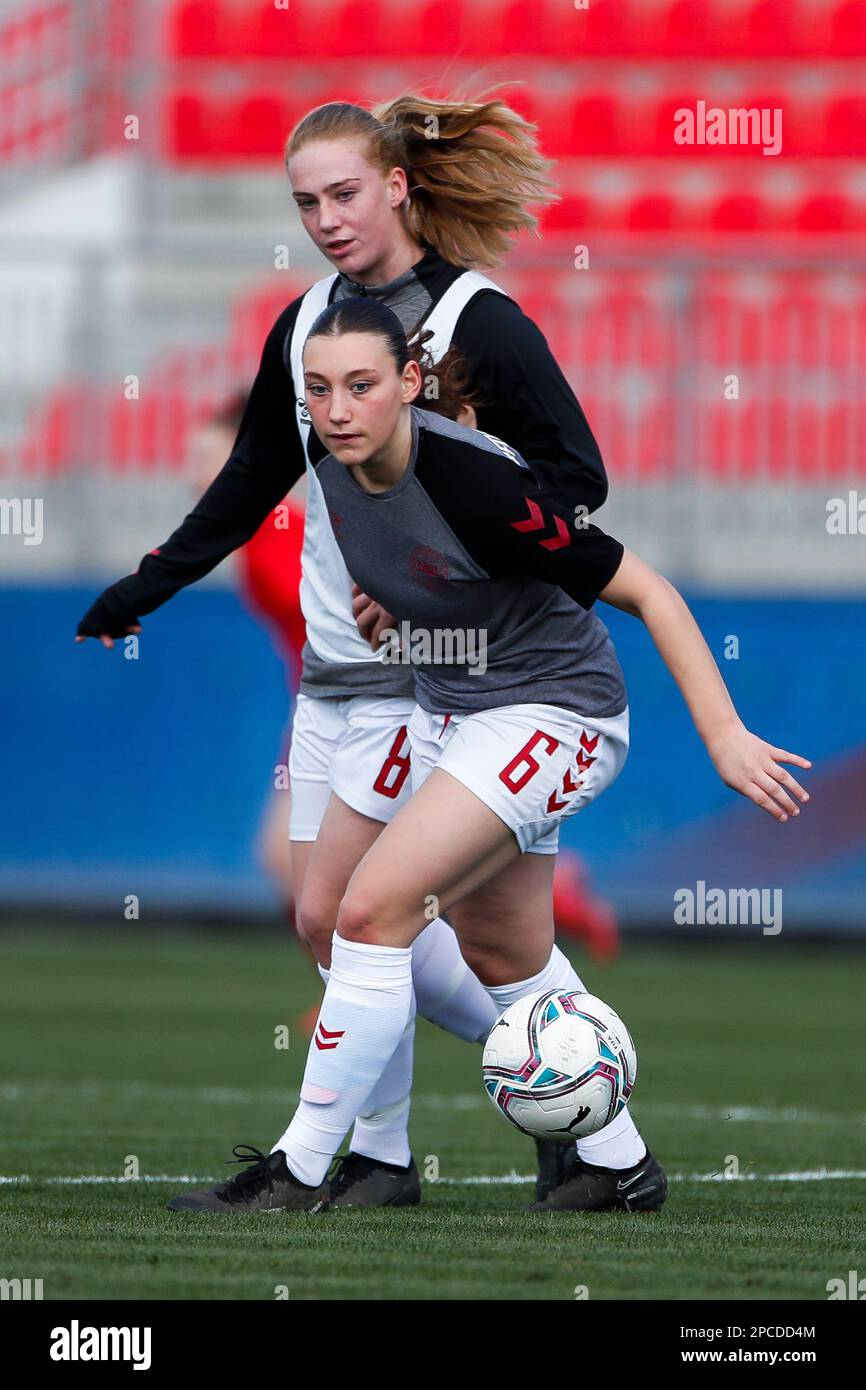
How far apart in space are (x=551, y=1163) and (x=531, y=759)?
940mm

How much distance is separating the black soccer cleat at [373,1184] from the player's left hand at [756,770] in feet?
4.15

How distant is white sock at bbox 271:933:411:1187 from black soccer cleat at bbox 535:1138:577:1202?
0.52 meters

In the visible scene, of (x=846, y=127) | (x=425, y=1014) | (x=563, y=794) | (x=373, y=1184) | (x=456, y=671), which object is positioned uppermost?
(x=846, y=127)

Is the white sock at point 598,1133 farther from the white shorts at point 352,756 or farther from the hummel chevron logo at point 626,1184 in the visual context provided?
the white shorts at point 352,756

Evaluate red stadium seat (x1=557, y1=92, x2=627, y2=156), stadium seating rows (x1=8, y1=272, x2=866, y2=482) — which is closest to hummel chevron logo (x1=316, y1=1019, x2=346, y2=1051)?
stadium seating rows (x1=8, y1=272, x2=866, y2=482)

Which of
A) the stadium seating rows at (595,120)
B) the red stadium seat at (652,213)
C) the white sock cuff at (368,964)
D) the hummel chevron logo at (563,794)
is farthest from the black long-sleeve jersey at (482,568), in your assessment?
the stadium seating rows at (595,120)

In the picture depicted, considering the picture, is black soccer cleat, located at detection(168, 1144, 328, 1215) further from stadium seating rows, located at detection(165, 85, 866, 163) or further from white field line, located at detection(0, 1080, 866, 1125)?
stadium seating rows, located at detection(165, 85, 866, 163)

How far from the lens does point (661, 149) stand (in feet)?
47.1

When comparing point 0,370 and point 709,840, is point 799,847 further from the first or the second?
point 0,370

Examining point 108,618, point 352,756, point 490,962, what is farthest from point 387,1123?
point 108,618

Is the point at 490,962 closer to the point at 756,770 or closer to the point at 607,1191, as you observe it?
the point at 607,1191

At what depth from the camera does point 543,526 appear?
413 cm

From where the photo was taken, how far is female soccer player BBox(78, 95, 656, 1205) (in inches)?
177

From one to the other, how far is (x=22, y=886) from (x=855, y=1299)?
8.68 metres
